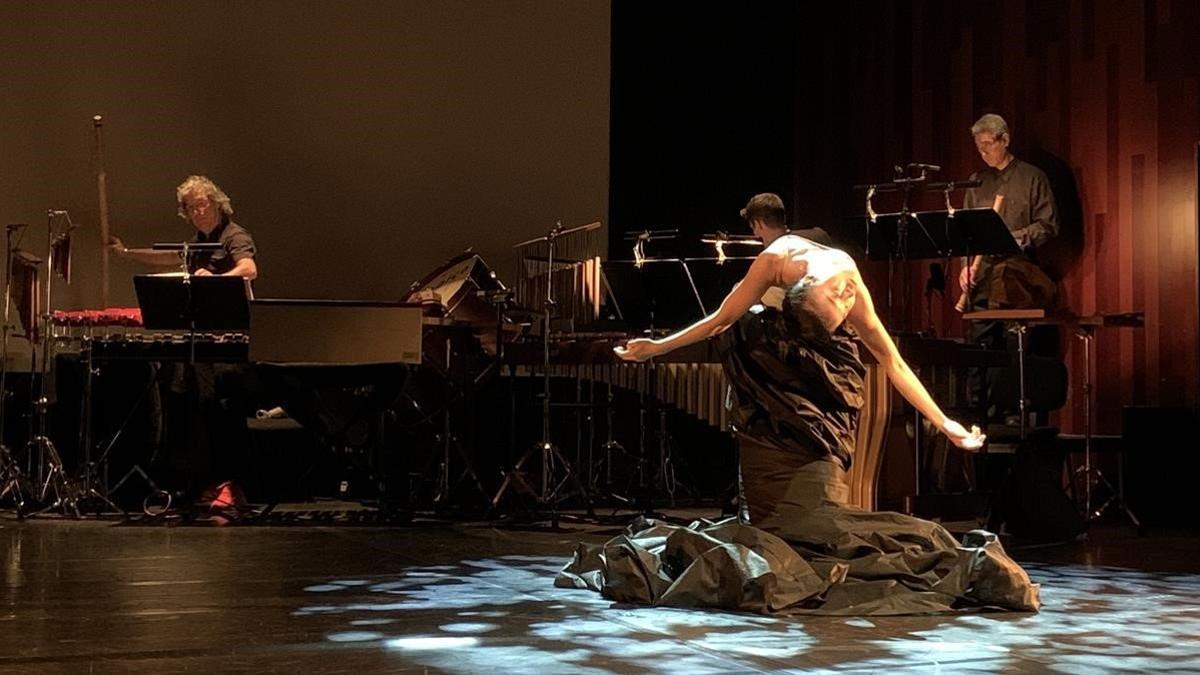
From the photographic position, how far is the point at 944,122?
9.13 metres

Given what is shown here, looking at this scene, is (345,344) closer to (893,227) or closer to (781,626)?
(893,227)

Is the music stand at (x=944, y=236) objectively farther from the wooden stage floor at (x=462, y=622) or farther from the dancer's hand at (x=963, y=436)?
the dancer's hand at (x=963, y=436)

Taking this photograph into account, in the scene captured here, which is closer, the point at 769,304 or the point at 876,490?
the point at 769,304

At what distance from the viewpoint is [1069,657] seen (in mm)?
3746

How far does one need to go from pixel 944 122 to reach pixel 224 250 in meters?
4.45

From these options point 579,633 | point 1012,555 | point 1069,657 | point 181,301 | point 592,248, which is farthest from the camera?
point 592,248

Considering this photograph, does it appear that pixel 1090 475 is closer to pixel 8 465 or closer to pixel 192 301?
pixel 192 301

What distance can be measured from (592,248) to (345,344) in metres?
3.06

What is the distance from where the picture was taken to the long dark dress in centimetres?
456

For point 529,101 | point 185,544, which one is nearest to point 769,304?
point 185,544

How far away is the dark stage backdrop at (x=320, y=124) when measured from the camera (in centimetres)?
Result: 873

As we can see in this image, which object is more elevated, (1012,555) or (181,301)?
(181,301)

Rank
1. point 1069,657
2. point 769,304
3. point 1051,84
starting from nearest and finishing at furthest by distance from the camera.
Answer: point 1069,657
point 769,304
point 1051,84

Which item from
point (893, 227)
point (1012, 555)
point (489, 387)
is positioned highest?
point (893, 227)
